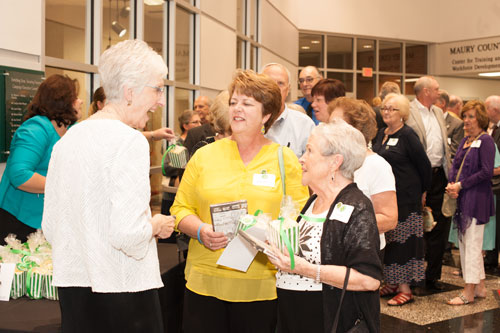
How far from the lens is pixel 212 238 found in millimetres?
2383

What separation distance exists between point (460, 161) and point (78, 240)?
4.73 metres

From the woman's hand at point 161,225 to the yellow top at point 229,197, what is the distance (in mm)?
598

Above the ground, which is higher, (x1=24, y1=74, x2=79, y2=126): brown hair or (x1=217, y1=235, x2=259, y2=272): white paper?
(x1=24, y1=74, x2=79, y2=126): brown hair

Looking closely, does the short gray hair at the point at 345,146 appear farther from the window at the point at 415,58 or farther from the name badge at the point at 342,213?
the window at the point at 415,58

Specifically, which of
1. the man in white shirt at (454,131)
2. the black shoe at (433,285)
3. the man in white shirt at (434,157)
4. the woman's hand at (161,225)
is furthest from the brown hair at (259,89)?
the man in white shirt at (454,131)

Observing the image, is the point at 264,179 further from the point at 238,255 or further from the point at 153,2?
the point at 153,2

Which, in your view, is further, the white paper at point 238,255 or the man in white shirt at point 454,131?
the man in white shirt at point 454,131

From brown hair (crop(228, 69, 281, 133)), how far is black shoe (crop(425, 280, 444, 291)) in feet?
12.6

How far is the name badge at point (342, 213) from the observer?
1970 millimetres

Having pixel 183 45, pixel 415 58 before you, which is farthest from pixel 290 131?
pixel 415 58

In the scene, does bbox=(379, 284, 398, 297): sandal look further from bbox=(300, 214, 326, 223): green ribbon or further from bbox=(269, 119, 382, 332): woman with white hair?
bbox=(300, 214, 326, 223): green ribbon

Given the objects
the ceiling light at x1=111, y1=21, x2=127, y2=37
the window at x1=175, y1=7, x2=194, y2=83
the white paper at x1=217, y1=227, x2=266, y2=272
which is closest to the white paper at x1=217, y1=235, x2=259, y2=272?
the white paper at x1=217, y1=227, x2=266, y2=272

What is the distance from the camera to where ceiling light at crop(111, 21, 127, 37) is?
590 cm

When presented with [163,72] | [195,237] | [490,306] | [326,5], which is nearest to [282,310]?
[195,237]
